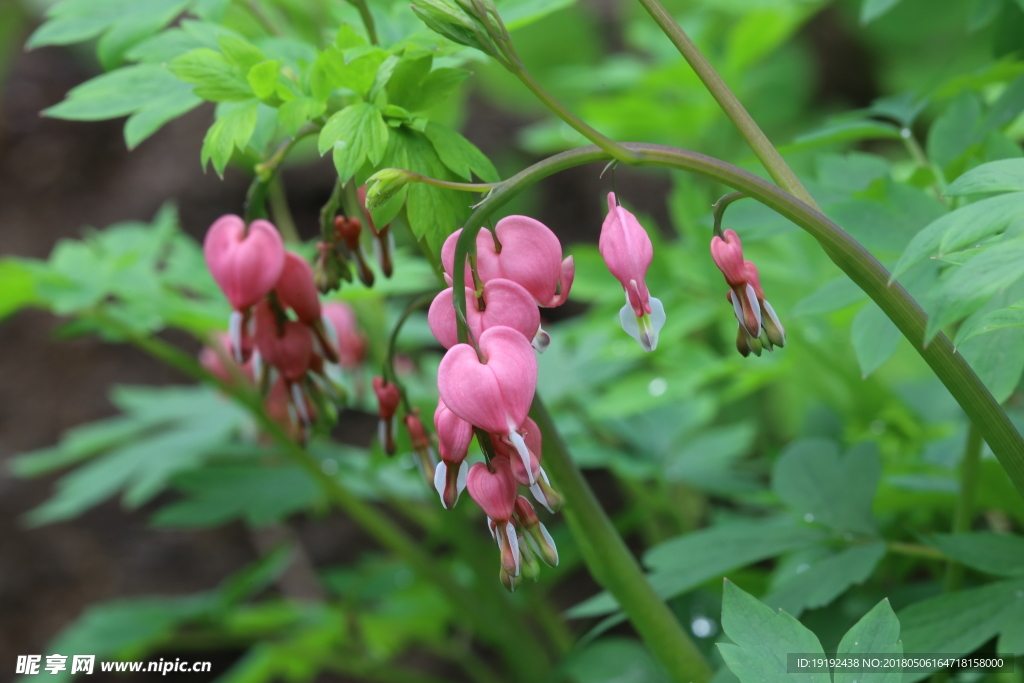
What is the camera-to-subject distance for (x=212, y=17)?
3.28 feet

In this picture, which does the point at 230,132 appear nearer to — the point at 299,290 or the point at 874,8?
the point at 299,290

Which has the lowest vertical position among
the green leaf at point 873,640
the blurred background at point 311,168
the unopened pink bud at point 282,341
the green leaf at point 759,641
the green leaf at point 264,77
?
the blurred background at point 311,168

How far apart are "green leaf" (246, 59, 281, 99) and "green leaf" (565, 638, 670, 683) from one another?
2.97ft

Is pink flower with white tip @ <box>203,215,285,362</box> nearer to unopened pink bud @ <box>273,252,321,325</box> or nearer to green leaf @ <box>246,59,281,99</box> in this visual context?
unopened pink bud @ <box>273,252,321,325</box>

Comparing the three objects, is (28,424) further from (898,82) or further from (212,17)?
(898,82)

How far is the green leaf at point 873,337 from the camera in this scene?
88 cm

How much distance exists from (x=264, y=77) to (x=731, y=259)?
0.47m

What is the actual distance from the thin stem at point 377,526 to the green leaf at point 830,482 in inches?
27.6

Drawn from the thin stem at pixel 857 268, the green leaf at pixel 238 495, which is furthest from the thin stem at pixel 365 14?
the green leaf at pixel 238 495

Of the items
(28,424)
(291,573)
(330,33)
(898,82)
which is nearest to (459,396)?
(330,33)

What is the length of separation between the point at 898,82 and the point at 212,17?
126 inches

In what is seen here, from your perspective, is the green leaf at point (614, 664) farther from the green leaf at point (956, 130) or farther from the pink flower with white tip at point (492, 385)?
the green leaf at point (956, 130)

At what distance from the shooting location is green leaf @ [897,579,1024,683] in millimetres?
846

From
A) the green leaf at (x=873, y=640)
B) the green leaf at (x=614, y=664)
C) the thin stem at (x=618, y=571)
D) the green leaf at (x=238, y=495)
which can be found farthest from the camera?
the green leaf at (x=238, y=495)
